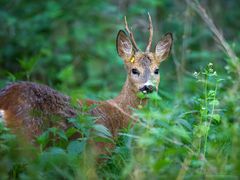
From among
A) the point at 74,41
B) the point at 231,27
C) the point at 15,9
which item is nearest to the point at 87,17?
the point at 74,41

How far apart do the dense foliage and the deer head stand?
0.63 ft

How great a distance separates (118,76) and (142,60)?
3159 mm

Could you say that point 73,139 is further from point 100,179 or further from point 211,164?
point 211,164

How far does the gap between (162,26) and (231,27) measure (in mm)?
1147

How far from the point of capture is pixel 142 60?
684 cm

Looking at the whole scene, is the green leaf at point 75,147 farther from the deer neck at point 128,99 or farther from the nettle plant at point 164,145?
the deer neck at point 128,99

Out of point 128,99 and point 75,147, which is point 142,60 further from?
point 75,147

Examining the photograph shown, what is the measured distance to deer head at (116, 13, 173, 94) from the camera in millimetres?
6569

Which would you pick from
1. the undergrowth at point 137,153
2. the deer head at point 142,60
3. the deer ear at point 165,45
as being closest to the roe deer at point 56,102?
the deer head at point 142,60

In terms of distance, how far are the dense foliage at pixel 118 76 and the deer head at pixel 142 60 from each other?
191mm

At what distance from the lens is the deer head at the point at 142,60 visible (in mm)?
6569

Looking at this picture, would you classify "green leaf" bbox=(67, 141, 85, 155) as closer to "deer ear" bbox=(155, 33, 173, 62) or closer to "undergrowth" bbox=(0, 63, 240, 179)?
"undergrowth" bbox=(0, 63, 240, 179)

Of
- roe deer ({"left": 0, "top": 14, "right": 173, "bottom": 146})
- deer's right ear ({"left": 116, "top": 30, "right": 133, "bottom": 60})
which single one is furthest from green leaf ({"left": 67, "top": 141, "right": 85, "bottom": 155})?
deer's right ear ({"left": 116, "top": 30, "right": 133, "bottom": 60})

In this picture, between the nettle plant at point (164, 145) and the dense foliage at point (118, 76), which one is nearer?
the nettle plant at point (164, 145)
